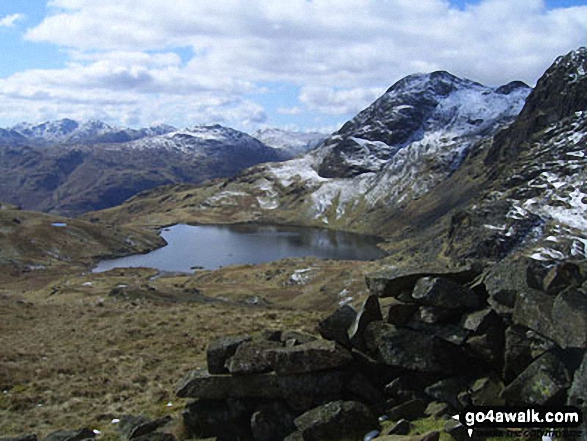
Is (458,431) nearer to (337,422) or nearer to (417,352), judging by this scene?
(417,352)

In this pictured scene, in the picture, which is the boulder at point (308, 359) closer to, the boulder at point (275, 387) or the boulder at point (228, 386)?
the boulder at point (275, 387)

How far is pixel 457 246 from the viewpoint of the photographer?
590ft

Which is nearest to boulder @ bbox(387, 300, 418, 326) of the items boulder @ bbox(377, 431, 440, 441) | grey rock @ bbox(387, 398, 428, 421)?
grey rock @ bbox(387, 398, 428, 421)

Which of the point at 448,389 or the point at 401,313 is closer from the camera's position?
the point at 448,389

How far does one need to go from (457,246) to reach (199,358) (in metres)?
161

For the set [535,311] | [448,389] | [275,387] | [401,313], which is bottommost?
[275,387]

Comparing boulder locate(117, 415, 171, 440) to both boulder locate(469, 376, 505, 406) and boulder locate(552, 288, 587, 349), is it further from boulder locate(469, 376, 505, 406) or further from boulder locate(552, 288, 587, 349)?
boulder locate(552, 288, 587, 349)

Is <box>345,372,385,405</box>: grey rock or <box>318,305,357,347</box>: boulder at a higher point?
<box>318,305,357,347</box>: boulder

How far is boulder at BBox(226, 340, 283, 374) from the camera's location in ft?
60.8

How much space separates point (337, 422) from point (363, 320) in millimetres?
4256

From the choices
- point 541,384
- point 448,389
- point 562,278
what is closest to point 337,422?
point 448,389

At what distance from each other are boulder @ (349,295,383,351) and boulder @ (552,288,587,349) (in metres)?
6.79

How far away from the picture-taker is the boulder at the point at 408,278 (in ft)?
65.2

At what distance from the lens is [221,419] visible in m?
18.9
